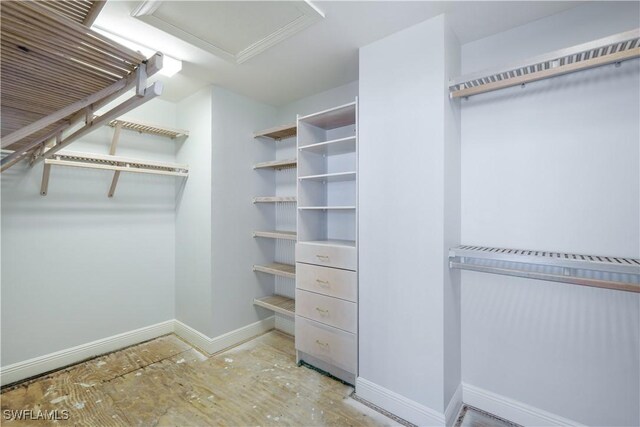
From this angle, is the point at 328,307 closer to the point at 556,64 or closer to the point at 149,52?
the point at 556,64

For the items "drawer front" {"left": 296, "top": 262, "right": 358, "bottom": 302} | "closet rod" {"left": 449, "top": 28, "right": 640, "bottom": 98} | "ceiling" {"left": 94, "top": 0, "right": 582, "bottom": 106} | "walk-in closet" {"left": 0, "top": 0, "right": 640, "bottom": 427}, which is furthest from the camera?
"drawer front" {"left": 296, "top": 262, "right": 358, "bottom": 302}

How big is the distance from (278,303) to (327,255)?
3.28 ft

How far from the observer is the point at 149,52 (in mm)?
2080

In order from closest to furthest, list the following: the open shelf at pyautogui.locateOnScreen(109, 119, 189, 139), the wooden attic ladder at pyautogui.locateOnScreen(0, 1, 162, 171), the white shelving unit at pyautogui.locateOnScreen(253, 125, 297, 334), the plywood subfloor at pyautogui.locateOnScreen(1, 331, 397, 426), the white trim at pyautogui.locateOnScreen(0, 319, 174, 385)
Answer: the wooden attic ladder at pyautogui.locateOnScreen(0, 1, 162, 171), the plywood subfloor at pyautogui.locateOnScreen(1, 331, 397, 426), the white trim at pyautogui.locateOnScreen(0, 319, 174, 385), the open shelf at pyautogui.locateOnScreen(109, 119, 189, 139), the white shelving unit at pyautogui.locateOnScreen(253, 125, 297, 334)

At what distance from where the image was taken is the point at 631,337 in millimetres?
1459

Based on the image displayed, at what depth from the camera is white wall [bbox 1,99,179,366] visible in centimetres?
217

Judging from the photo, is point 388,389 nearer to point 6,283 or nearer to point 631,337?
point 631,337

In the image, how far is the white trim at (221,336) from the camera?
2.60m

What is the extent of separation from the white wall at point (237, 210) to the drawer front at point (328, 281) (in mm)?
796

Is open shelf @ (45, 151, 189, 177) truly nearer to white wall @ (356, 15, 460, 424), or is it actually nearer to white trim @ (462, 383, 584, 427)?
white wall @ (356, 15, 460, 424)

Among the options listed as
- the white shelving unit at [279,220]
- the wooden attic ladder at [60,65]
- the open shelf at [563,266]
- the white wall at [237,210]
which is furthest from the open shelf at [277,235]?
the wooden attic ladder at [60,65]

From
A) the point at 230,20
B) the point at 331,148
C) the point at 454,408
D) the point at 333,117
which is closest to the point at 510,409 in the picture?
the point at 454,408

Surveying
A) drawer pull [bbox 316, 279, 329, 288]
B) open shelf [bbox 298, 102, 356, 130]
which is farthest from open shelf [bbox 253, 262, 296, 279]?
open shelf [bbox 298, 102, 356, 130]

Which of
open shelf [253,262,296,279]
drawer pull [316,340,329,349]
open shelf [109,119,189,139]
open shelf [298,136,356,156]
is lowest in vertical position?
drawer pull [316,340,329,349]
